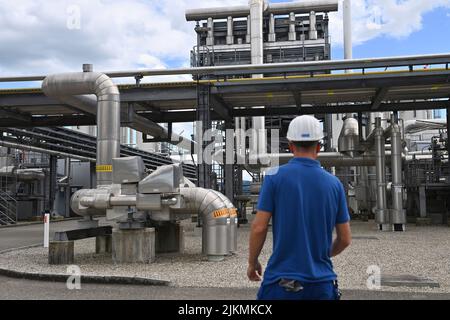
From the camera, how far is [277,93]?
17.3 metres

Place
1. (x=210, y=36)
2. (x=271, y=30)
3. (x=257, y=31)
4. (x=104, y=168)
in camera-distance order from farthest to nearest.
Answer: (x=210, y=36) < (x=271, y=30) < (x=257, y=31) < (x=104, y=168)

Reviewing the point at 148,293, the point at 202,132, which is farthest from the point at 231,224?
the point at 202,132

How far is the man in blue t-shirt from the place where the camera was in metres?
2.64

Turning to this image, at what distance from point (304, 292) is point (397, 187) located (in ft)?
49.1

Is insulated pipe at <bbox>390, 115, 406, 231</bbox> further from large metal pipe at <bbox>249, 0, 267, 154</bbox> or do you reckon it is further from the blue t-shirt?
the blue t-shirt

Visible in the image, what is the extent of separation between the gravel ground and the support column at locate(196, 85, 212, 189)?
367 centimetres

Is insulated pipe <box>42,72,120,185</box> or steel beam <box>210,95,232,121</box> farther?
steel beam <box>210,95,232,121</box>

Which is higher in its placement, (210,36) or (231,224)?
(210,36)

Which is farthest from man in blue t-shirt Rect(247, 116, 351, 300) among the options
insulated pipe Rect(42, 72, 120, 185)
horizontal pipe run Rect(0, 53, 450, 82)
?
horizontal pipe run Rect(0, 53, 450, 82)

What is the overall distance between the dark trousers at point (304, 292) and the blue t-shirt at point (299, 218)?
33mm

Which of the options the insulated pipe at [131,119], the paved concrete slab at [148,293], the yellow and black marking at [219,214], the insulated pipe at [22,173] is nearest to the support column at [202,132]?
the insulated pipe at [131,119]

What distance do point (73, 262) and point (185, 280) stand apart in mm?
2943

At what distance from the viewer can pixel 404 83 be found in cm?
1529

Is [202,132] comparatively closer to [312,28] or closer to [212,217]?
[212,217]
